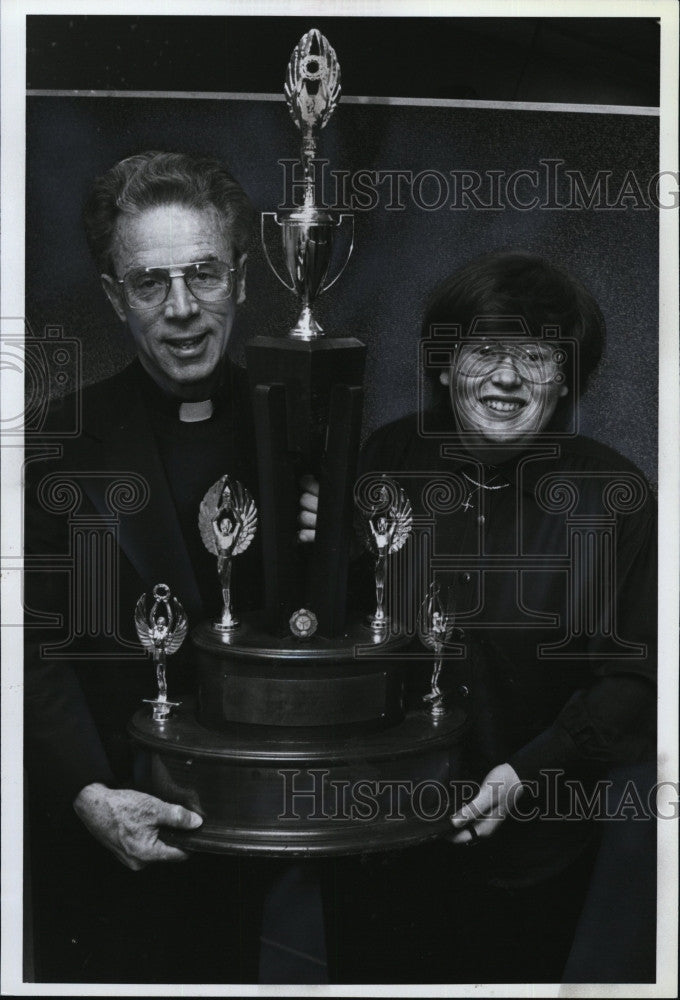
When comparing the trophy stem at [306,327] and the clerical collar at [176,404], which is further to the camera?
the clerical collar at [176,404]

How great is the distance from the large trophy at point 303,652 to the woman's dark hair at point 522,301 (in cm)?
25

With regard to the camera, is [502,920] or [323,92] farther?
[502,920]

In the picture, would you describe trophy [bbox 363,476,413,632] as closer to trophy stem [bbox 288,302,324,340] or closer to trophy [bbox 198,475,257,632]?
trophy [bbox 198,475,257,632]

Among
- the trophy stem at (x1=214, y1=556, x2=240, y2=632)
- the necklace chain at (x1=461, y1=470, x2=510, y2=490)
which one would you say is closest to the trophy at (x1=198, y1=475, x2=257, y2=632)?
the trophy stem at (x1=214, y1=556, x2=240, y2=632)

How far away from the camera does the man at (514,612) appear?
8.74 feet

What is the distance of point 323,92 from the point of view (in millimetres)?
2521

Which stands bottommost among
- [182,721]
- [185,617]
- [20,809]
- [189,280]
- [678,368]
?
[20,809]

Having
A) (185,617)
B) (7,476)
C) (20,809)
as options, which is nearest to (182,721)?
(185,617)

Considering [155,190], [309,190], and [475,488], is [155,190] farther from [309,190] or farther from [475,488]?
[475,488]

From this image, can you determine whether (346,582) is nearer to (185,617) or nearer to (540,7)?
(185,617)

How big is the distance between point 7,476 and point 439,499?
914 mm

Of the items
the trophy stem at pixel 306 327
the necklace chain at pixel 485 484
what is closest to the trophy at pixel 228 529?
the trophy stem at pixel 306 327

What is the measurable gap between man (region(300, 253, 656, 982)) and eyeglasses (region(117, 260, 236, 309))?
17.3 inches

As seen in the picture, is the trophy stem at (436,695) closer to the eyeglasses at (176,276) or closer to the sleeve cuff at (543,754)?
the sleeve cuff at (543,754)
